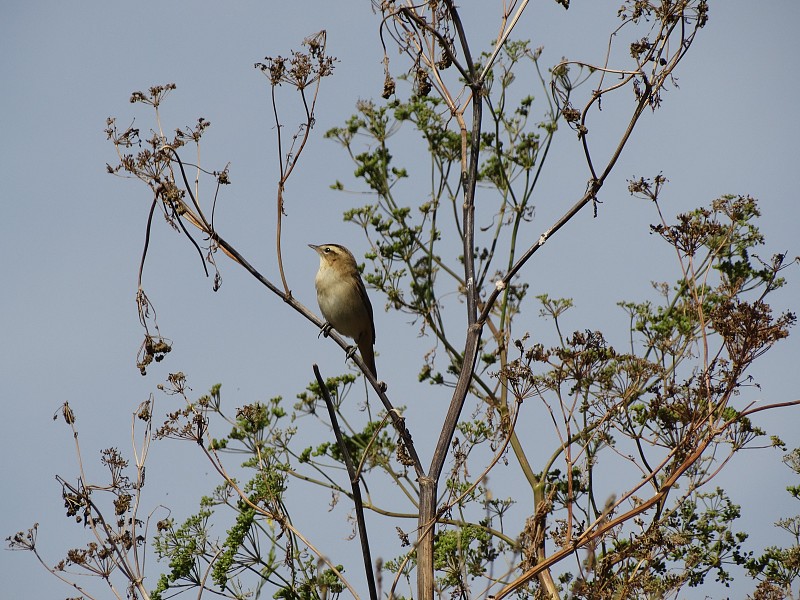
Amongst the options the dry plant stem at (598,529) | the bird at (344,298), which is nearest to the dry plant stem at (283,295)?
the dry plant stem at (598,529)

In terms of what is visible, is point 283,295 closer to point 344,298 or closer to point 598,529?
point 598,529

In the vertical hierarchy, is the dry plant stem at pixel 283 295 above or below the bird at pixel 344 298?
below

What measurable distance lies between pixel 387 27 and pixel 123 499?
2073 mm

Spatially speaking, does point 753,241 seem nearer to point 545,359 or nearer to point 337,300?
point 337,300

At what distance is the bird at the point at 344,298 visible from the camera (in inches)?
301

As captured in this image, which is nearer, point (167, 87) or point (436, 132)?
point (167, 87)

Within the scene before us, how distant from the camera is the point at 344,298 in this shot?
25.1 ft

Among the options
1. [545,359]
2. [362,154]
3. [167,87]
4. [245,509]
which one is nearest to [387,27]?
[167,87]

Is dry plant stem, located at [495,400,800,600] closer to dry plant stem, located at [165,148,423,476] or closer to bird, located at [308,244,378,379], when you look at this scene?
dry plant stem, located at [165,148,423,476]

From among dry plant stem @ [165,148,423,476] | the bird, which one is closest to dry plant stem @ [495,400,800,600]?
dry plant stem @ [165,148,423,476]

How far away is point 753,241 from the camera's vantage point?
6.75 metres

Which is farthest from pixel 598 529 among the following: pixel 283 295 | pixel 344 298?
pixel 344 298

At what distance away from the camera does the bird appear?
7633mm

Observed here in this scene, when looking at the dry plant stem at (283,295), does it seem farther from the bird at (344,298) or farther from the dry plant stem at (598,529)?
the bird at (344,298)
